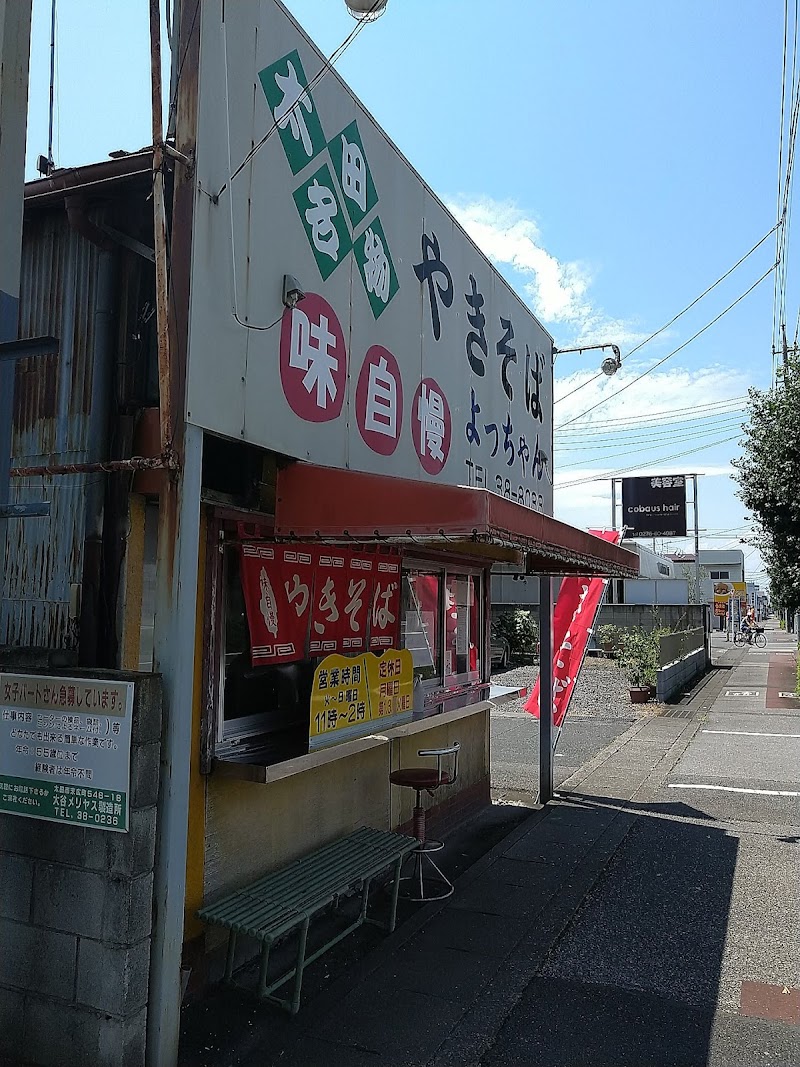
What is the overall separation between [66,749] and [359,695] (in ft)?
8.23

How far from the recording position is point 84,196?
416 cm

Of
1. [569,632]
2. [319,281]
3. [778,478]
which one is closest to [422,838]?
[319,281]

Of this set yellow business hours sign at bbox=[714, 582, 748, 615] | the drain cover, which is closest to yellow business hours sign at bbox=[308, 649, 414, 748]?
the drain cover

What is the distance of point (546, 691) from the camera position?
9.79 meters

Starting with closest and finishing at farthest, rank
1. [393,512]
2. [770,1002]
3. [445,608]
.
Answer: [393,512]
[770,1002]
[445,608]

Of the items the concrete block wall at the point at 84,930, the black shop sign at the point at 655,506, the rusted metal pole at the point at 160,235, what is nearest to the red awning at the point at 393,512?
the rusted metal pole at the point at 160,235

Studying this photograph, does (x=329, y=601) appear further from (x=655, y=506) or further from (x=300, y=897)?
(x=655, y=506)

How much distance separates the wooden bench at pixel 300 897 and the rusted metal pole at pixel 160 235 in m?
2.62

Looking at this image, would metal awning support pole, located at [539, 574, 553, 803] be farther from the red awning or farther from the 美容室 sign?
the 美容室 sign

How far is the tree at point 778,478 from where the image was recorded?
15.5 meters

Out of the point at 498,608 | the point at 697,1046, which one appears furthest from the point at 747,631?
the point at 697,1046

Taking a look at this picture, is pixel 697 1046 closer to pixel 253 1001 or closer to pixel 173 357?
pixel 253 1001

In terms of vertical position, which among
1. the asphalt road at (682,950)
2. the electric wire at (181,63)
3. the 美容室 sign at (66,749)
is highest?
the electric wire at (181,63)

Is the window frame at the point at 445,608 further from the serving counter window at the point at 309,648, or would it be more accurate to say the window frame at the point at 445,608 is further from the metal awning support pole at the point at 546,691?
the metal awning support pole at the point at 546,691
